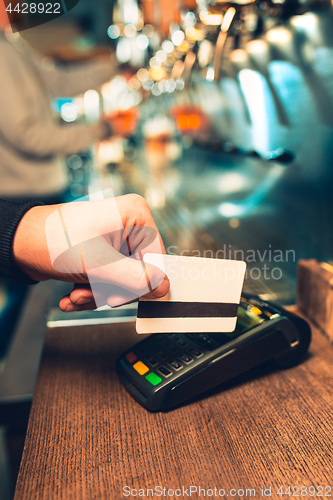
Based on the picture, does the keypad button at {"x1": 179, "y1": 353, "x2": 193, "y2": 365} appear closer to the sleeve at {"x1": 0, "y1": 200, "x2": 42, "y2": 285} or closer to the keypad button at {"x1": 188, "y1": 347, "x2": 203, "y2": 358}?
the keypad button at {"x1": 188, "y1": 347, "x2": 203, "y2": 358}

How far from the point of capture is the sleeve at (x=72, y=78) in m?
2.49

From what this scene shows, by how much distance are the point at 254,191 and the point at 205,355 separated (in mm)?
902

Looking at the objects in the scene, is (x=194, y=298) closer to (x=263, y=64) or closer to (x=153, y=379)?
(x=153, y=379)

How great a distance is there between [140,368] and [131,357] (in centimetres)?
4

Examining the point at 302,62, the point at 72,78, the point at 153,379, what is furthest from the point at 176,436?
the point at 72,78

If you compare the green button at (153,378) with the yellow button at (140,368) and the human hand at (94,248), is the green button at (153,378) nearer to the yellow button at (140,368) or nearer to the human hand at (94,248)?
the yellow button at (140,368)

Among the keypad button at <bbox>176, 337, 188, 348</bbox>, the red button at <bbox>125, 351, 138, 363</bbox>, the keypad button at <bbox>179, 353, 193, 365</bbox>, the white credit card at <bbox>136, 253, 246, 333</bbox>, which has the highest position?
the white credit card at <bbox>136, 253, 246, 333</bbox>

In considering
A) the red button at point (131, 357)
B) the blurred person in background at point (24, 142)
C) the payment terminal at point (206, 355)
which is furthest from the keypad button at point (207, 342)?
the blurred person in background at point (24, 142)

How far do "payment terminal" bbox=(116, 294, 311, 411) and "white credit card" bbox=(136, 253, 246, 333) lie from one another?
47 millimetres

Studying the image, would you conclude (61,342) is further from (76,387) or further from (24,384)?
(24,384)

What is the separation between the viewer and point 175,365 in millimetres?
568

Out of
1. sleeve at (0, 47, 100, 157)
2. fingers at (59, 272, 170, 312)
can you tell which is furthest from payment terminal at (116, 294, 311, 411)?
sleeve at (0, 47, 100, 157)

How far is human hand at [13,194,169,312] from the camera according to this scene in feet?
1.64

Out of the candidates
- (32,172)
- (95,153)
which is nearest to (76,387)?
(32,172)
